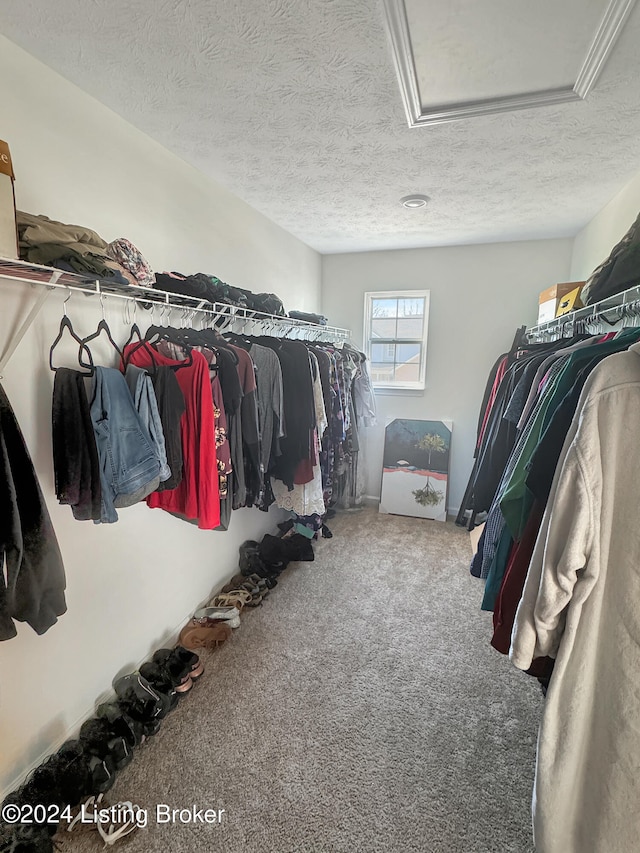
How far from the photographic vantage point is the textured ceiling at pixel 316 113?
1139 mm

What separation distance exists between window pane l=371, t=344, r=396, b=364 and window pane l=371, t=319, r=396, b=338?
3.8 inches

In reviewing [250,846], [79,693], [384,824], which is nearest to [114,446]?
[79,693]

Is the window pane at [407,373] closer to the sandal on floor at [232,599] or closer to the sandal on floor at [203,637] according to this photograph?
the sandal on floor at [232,599]

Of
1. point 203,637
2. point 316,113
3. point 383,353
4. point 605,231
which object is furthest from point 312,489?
point 605,231

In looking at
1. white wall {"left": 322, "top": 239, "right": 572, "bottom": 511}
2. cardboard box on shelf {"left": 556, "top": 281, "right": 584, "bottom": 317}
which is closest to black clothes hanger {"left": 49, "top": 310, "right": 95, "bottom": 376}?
cardboard box on shelf {"left": 556, "top": 281, "right": 584, "bottom": 317}

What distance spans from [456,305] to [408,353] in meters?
0.60

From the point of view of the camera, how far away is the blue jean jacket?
1342mm

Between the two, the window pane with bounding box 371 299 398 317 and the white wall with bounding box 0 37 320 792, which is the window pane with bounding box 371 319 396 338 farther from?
the white wall with bounding box 0 37 320 792

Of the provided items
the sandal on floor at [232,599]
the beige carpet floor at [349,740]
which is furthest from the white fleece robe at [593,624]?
the sandal on floor at [232,599]

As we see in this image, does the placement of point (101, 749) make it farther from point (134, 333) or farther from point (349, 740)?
point (134, 333)

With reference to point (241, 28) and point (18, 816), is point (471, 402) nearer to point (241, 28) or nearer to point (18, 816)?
point (241, 28)

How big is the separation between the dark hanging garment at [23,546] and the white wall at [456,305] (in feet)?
10.2

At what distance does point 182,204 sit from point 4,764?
2.39 metres

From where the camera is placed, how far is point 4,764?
1352 millimetres
